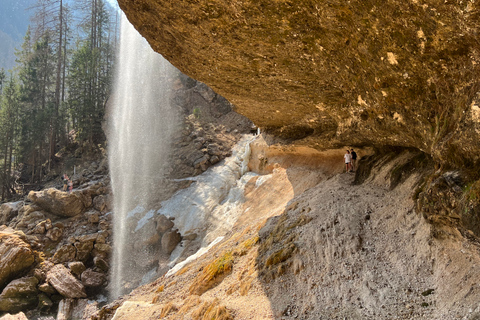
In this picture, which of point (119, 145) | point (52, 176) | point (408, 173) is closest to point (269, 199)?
point (408, 173)

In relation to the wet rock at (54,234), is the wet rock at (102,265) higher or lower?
lower

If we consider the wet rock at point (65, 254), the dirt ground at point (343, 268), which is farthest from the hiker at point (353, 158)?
the wet rock at point (65, 254)

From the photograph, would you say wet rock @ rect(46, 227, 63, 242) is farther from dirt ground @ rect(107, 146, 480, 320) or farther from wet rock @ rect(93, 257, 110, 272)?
dirt ground @ rect(107, 146, 480, 320)

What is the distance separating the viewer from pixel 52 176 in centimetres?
2578

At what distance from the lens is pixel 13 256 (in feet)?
49.0

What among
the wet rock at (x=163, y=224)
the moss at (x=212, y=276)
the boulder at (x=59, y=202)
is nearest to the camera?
the moss at (x=212, y=276)

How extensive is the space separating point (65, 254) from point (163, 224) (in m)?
5.29

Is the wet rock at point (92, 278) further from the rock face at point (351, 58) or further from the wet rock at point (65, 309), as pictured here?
the rock face at point (351, 58)

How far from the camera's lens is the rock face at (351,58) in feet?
13.5

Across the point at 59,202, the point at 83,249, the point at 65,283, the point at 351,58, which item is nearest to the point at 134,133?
the point at 59,202

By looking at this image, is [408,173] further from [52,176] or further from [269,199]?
[52,176]

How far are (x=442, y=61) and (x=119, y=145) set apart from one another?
80.6 feet

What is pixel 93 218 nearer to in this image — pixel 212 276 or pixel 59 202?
pixel 59 202

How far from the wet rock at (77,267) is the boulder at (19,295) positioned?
157cm
